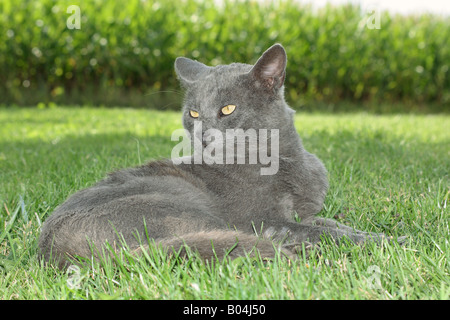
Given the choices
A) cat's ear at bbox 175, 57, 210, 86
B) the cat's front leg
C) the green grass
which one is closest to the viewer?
the green grass

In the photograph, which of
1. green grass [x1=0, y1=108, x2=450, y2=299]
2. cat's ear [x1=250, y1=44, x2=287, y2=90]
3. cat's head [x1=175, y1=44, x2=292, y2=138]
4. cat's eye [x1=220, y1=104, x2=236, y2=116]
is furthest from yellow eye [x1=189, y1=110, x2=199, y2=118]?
green grass [x1=0, y1=108, x2=450, y2=299]

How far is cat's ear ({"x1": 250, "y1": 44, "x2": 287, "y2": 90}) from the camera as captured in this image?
→ 2.18 m

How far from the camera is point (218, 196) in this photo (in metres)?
2.25

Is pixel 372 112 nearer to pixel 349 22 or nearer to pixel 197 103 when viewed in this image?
pixel 349 22

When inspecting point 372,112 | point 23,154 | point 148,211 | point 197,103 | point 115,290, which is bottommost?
point 372,112

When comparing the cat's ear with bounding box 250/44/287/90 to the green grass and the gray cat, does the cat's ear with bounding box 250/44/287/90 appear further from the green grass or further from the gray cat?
the green grass

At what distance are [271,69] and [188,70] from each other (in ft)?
2.06

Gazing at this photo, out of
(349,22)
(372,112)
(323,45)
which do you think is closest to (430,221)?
(372,112)

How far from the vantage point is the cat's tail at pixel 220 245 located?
1687mm

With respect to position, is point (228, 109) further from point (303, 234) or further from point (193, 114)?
point (303, 234)

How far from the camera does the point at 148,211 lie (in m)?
1.90

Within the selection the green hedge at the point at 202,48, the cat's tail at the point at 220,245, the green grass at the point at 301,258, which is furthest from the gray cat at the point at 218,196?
the green hedge at the point at 202,48

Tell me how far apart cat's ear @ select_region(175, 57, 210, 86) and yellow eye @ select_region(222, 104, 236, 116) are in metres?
0.35
